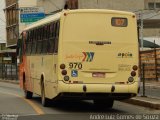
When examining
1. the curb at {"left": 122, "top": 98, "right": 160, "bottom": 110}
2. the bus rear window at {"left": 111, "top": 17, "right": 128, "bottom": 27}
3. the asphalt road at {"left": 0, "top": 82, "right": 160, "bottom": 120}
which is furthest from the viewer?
the curb at {"left": 122, "top": 98, "right": 160, "bottom": 110}

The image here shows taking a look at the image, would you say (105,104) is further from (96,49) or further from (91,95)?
(96,49)

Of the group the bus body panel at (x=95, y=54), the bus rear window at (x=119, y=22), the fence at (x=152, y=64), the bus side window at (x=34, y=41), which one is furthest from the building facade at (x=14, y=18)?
the bus body panel at (x=95, y=54)

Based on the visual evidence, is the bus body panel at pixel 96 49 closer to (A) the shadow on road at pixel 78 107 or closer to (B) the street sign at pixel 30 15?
(A) the shadow on road at pixel 78 107

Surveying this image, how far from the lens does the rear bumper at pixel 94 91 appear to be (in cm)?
1758

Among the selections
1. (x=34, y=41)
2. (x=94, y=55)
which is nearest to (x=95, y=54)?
(x=94, y=55)

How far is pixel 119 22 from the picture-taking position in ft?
60.0

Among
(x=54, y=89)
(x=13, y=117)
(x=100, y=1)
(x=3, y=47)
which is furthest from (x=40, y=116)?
(x=3, y=47)

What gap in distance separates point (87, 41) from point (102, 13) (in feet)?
3.40

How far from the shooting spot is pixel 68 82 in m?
17.7

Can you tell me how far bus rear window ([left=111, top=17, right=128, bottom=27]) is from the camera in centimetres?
1828

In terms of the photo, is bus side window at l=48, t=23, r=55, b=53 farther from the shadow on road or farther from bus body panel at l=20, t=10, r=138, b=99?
the shadow on road

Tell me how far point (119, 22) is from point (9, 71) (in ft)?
141

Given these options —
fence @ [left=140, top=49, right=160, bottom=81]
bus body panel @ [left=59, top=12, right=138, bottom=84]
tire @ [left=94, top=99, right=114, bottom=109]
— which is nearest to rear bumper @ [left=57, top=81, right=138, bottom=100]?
bus body panel @ [left=59, top=12, right=138, bottom=84]

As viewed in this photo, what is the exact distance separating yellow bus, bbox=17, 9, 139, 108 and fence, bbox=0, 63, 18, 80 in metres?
39.2
